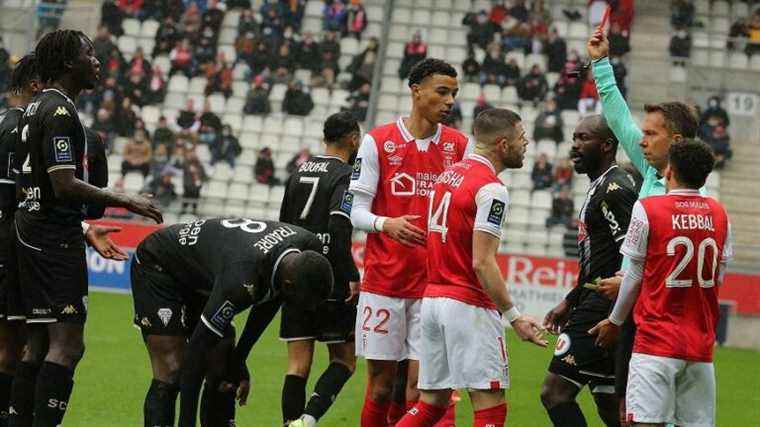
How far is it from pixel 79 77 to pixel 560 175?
60.0ft

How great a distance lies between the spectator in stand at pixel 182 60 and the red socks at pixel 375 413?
20.9 metres

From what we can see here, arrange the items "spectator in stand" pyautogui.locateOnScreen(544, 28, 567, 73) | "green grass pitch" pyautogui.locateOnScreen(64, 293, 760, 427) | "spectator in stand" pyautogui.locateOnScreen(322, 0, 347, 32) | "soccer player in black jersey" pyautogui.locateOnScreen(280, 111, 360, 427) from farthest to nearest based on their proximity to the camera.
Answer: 1. "spectator in stand" pyautogui.locateOnScreen(322, 0, 347, 32)
2. "spectator in stand" pyautogui.locateOnScreen(544, 28, 567, 73)
3. "green grass pitch" pyautogui.locateOnScreen(64, 293, 760, 427)
4. "soccer player in black jersey" pyautogui.locateOnScreen(280, 111, 360, 427)

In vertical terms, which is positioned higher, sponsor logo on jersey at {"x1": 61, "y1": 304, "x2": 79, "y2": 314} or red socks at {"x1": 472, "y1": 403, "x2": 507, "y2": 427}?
sponsor logo on jersey at {"x1": 61, "y1": 304, "x2": 79, "y2": 314}

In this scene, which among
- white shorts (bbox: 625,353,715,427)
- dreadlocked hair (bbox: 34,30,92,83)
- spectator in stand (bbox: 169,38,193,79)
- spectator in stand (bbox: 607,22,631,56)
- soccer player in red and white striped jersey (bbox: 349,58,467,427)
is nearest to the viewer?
white shorts (bbox: 625,353,715,427)

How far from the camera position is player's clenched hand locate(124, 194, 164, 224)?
705 centimetres

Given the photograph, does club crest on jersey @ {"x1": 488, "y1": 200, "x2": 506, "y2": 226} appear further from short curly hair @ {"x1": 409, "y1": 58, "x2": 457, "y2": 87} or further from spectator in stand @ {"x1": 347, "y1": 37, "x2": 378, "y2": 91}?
spectator in stand @ {"x1": 347, "y1": 37, "x2": 378, "y2": 91}

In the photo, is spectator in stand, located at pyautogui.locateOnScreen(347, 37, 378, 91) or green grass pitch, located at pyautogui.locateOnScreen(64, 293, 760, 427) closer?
green grass pitch, located at pyautogui.locateOnScreen(64, 293, 760, 427)

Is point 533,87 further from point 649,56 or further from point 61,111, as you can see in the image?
point 61,111

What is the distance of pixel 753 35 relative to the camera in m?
28.2

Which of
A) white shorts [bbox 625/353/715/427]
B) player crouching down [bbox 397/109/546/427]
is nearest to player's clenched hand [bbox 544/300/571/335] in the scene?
player crouching down [bbox 397/109/546/427]

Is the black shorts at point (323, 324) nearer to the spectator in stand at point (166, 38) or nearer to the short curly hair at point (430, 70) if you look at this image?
the short curly hair at point (430, 70)

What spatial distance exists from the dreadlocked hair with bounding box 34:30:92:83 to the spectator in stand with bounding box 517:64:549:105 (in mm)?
20027

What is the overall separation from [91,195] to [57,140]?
359mm

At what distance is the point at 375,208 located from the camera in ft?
27.6
